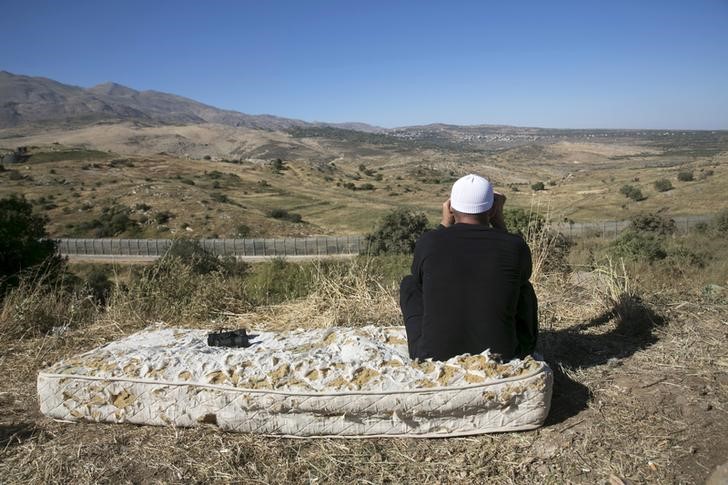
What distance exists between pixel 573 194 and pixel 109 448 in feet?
177

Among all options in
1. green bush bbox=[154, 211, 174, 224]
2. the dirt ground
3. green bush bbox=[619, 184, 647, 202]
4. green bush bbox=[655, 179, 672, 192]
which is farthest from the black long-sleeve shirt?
green bush bbox=[655, 179, 672, 192]

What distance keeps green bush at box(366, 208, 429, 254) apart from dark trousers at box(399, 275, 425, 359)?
782 inches

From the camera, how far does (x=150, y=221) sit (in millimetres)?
44125

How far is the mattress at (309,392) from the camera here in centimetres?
285

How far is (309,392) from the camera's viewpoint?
2924 mm

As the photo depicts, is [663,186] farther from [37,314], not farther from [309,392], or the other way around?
[309,392]

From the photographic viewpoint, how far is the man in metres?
2.96

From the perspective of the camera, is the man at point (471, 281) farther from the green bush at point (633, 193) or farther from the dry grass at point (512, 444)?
the green bush at point (633, 193)

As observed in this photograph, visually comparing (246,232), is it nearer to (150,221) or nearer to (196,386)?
(150,221)

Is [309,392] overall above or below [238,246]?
above

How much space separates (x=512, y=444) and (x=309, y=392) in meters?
1.14

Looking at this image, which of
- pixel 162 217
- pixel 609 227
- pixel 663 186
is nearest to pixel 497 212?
pixel 609 227

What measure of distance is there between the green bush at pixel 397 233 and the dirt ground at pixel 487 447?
65.6 feet

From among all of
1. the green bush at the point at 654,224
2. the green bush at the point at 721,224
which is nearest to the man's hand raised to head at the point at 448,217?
the green bush at the point at 721,224
